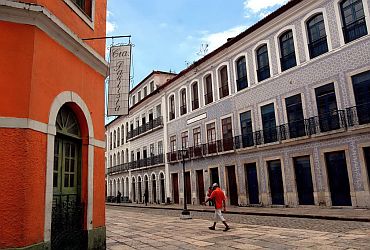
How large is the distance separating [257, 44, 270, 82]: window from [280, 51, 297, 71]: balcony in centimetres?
110

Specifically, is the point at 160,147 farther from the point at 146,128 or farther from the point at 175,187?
the point at 175,187

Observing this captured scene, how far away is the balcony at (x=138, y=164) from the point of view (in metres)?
30.8

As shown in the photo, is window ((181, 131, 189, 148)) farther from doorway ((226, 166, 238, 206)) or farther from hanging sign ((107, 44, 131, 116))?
hanging sign ((107, 44, 131, 116))

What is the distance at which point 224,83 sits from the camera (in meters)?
23.3

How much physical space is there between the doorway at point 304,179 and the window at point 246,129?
10.9 ft

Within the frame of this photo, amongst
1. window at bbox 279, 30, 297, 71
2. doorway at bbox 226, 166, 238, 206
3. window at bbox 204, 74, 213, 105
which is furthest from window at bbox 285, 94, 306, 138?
window at bbox 204, 74, 213, 105

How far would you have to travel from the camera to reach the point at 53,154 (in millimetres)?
5730

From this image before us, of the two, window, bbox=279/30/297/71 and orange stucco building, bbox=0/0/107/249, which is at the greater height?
window, bbox=279/30/297/71

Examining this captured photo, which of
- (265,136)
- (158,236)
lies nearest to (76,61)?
(158,236)

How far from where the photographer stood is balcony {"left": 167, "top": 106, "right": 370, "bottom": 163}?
14742 millimetres

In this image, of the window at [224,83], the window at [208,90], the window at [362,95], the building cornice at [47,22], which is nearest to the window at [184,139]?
the window at [208,90]

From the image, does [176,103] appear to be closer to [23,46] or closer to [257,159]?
[257,159]

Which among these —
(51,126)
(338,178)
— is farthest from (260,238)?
(338,178)

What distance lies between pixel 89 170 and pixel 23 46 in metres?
2.78
